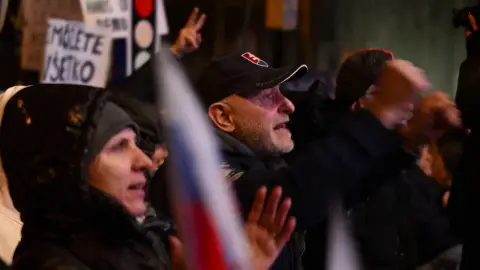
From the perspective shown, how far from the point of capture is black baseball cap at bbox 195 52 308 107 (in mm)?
2559

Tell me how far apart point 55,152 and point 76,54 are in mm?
2990

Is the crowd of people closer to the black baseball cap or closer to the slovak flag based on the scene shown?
the black baseball cap

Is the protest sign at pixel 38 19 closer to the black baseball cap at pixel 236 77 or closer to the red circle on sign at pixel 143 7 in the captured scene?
the red circle on sign at pixel 143 7

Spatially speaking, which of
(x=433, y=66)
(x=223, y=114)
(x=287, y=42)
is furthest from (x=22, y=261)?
(x=433, y=66)

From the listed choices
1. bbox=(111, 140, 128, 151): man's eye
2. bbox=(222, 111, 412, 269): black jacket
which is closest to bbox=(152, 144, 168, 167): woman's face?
bbox=(111, 140, 128, 151): man's eye

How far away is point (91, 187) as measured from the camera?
2045 mm

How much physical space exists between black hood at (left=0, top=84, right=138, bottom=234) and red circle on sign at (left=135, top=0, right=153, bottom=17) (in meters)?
3.19

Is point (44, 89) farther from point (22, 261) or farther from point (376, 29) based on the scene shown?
point (376, 29)

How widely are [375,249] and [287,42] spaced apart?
372 centimetres

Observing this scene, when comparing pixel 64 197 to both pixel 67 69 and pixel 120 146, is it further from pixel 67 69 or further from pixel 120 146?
pixel 67 69

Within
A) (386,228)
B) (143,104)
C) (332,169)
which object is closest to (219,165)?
(332,169)

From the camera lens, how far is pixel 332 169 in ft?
6.17

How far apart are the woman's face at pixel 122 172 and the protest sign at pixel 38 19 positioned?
327cm

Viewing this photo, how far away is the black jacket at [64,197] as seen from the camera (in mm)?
1977
